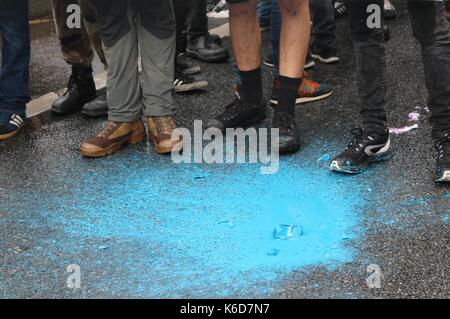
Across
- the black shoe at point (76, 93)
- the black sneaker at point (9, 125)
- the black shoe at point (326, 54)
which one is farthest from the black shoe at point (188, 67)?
the black sneaker at point (9, 125)

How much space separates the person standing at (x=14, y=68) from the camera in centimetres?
430

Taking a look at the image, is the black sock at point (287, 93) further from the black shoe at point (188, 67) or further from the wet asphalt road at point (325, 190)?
the black shoe at point (188, 67)

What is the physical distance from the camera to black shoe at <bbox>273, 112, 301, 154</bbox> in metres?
3.89

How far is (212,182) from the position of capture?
363 cm

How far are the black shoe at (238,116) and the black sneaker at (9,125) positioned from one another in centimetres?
115

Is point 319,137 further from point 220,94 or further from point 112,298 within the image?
point 112,298

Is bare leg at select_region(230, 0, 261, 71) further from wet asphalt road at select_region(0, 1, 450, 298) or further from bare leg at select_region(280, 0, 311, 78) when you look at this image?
wet asphalt road at select_region(0, 1, 450, 298)

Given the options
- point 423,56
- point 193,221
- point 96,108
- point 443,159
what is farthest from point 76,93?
point 443,159

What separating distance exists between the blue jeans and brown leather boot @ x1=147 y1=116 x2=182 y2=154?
0.92 metres

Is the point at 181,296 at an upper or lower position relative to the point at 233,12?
lower

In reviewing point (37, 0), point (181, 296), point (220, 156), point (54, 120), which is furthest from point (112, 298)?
point (37, 0)

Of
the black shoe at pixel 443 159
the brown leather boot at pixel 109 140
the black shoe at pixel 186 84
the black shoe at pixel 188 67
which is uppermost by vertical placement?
the black shoe at pixel 443 159

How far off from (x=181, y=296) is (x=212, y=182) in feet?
3.37
